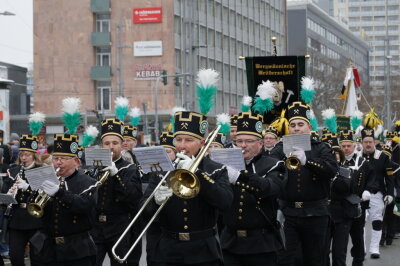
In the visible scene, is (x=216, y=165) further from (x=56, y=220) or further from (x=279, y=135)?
(x=279, y=135)

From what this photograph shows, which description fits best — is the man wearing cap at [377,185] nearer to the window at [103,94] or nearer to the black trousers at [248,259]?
the black trousers at [248,259]

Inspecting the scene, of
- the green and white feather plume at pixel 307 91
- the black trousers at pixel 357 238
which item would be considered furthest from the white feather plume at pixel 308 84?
the black trousers at pixel 357 238

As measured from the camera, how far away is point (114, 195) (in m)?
11.1

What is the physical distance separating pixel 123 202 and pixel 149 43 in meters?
53.9

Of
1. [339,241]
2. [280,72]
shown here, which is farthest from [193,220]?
[280,72]

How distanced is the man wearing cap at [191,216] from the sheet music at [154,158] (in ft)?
0.80

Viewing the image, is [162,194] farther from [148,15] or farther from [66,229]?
[148,15]

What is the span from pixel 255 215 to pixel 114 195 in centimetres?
265

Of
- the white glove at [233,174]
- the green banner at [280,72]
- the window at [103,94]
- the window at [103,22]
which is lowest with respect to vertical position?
the white glove at [233,174]

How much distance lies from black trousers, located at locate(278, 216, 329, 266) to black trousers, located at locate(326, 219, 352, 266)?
3.66 feet

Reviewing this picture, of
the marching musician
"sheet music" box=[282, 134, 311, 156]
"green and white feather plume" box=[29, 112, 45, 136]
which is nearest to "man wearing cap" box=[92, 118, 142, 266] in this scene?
the marching musician

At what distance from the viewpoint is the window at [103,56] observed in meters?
67.1

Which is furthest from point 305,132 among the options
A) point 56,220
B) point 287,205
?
point 56,220

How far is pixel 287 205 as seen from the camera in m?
11.1
